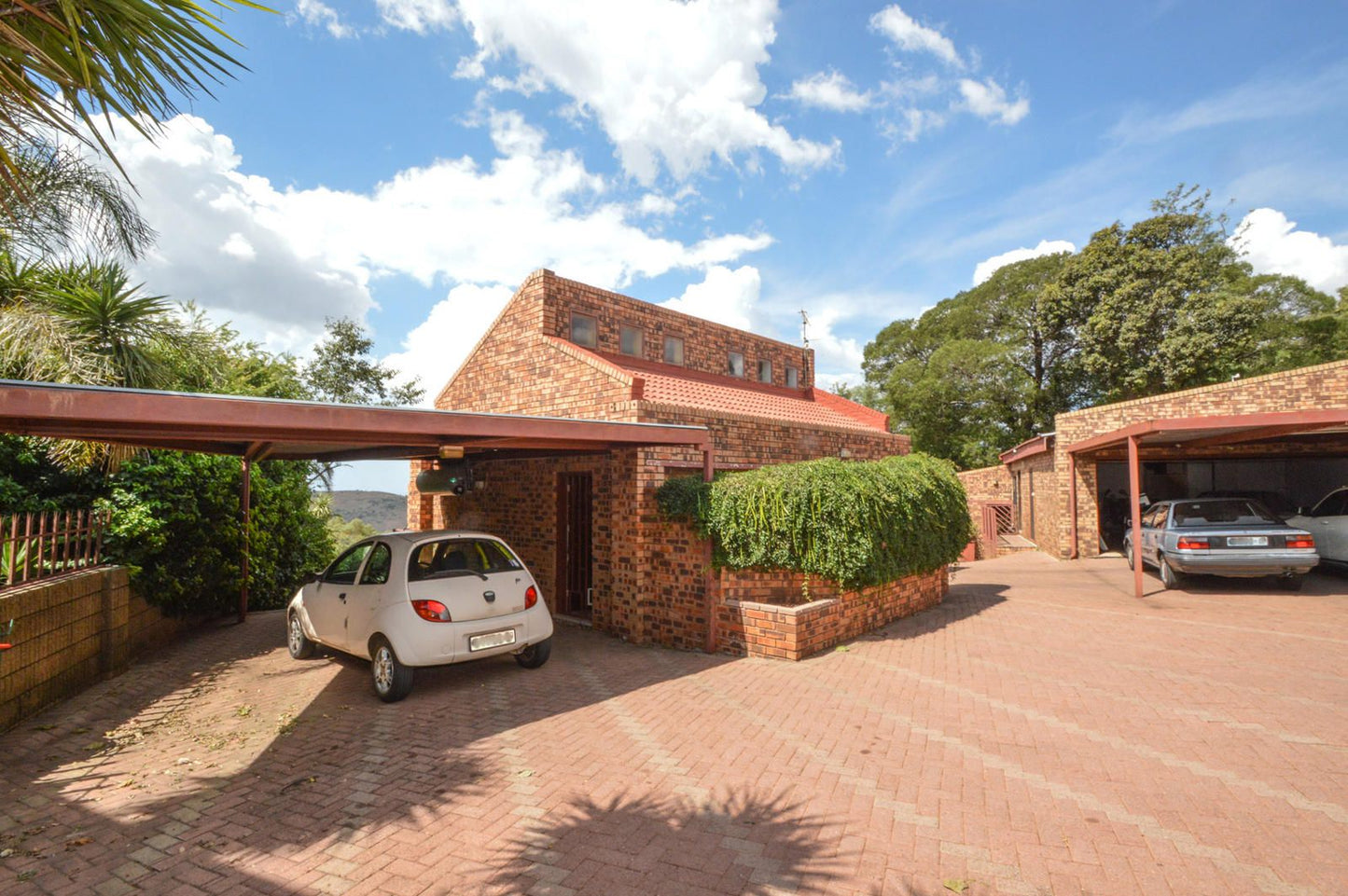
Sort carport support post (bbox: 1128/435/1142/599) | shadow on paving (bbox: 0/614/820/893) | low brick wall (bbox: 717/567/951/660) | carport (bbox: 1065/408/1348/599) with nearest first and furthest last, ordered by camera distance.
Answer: shadow on paving (bbox: 0/614/820/893) → low brick wall (bbox: 717/567/951/660) → carport (bbox: 1065/408/1348/599) → carport support post (bbox: 1128/435/1142/599)

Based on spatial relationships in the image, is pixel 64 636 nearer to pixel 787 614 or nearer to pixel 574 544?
pixel 574 544

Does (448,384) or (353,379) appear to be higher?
(353,379)

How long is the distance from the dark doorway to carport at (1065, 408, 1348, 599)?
850cm

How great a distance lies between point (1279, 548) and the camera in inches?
352

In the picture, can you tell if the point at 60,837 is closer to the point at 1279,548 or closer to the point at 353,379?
the point at 1279,548

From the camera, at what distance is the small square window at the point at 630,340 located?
39.7 feet

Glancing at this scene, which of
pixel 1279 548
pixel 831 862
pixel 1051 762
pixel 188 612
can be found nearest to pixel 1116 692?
pixel 1051 762

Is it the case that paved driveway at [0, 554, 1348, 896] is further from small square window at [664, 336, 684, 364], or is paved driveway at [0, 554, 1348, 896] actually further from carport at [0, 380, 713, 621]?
small square window at [664, 336, 684, 364]

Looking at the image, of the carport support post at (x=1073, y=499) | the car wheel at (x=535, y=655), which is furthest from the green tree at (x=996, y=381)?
the car wheel at (x=535, y=655)

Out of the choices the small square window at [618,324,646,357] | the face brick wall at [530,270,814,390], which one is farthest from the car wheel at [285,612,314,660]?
the small square window at [618,324,646,357]

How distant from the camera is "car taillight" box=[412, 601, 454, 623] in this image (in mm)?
5488

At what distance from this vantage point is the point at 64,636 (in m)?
5.55

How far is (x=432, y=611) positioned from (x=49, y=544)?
5070 millimetres

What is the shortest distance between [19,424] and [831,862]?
225 inches
